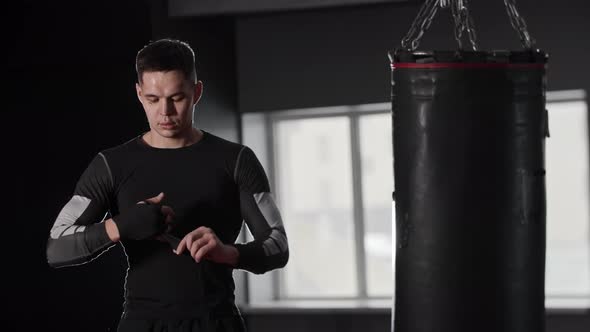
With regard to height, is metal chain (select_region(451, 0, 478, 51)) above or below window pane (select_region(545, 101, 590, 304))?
above

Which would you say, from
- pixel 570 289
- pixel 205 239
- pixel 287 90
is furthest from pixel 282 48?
pixel 205 239

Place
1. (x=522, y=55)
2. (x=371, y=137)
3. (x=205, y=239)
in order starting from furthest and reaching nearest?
(x=371, y=137)
(x=522, y=55)
(x=205, y=239)

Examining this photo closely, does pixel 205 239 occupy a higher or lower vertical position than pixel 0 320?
higher

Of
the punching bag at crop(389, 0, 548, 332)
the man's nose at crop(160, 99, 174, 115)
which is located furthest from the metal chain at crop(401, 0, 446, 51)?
the man's nose at crop(160, 99, 174, 115)

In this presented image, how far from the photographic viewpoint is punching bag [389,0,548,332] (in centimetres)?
243

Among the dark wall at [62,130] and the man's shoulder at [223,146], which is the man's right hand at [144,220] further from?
the dark wall at [62,130]

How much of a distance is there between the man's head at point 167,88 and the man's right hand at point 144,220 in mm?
186

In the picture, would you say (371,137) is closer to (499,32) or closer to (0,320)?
(499,32)

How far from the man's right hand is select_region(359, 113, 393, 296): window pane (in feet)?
13.9

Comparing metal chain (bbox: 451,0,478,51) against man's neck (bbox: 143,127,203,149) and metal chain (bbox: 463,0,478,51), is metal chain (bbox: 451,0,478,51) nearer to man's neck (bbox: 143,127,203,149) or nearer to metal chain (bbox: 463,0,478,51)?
metal chain (bbox: 463,0,478,51)

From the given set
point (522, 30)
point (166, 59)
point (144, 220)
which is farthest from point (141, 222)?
point (522, 30)

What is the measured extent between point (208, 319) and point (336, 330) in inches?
155

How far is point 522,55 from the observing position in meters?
2.45

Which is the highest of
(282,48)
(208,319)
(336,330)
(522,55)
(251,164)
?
(282,48)
